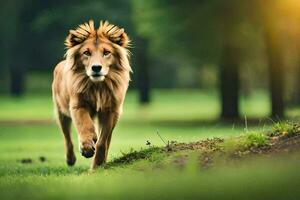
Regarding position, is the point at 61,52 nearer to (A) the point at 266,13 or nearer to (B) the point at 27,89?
(B) the point at 27,89

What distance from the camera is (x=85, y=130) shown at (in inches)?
437

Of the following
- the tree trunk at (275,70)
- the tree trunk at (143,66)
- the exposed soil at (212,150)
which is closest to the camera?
the exposed soil at (212,150)

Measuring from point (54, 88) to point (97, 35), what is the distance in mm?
3085

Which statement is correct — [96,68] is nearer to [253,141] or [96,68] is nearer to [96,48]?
[96,48]

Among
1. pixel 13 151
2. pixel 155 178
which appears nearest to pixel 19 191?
pixel 155 178

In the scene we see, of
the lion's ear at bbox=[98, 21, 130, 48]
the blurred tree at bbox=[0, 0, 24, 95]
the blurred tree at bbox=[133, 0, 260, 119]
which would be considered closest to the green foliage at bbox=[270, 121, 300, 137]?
the lion's ear at bbox=[98, 21, 130, 48]

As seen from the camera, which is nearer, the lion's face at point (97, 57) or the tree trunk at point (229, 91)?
the lion's face at point (97, 57)

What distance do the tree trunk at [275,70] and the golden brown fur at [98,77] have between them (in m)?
16.3

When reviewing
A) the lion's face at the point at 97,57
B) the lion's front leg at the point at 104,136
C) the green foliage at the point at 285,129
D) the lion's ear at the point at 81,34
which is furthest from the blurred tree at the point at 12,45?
the green foliage at the point at 285,129

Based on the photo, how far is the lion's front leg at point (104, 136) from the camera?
11.6 meters

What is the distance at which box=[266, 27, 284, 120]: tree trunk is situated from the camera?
27891 mm

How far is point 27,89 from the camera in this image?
233ft

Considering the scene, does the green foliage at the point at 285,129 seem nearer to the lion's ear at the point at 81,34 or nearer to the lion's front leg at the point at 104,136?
the lion's front leg at the point at 104,136

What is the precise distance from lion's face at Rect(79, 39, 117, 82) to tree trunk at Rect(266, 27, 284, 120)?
16572mm
